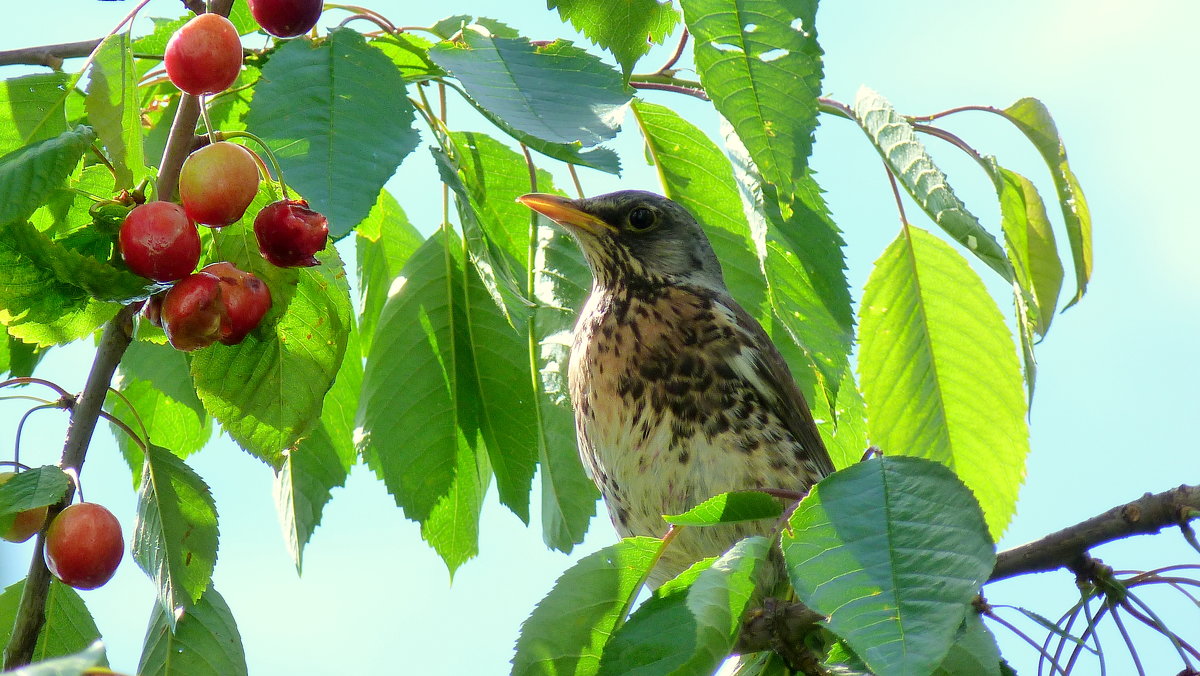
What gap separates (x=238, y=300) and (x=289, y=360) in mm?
212

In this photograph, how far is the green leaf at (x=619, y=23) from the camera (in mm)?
1858

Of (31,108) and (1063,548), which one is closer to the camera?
(1063,548)

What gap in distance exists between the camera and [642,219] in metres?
4.06

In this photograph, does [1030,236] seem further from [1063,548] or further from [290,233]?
[290,233]

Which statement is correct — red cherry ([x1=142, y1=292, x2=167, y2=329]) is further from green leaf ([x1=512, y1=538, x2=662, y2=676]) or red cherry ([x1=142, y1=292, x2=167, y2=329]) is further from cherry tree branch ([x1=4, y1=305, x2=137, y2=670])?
green leaf ([x1=512, y1=538, x2=662, y2=676])

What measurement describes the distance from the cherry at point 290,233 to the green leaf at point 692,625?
740 mm

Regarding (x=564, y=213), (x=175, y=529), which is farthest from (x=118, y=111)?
(x=564, y=213)

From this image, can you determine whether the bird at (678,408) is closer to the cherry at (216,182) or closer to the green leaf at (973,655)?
the cherry at (216,182)

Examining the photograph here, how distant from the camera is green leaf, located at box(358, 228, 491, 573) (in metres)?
2.60

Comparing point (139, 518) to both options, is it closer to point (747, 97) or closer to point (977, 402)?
point (747, 97)

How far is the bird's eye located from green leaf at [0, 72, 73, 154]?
230cm

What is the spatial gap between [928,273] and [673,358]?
0.88 m

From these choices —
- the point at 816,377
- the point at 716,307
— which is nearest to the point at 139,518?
the point at 816,377

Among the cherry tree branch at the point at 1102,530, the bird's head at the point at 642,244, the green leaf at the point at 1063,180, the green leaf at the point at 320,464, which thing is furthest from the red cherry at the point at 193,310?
the bird's head at the point at 642,244
